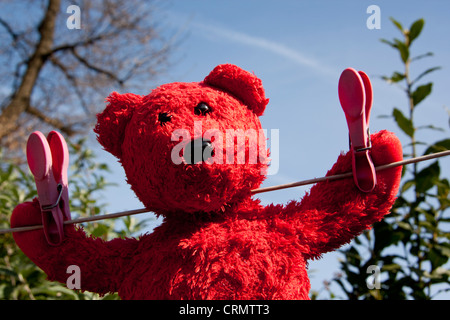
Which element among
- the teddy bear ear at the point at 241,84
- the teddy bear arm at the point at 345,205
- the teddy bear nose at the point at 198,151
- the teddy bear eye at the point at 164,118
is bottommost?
the teddy bear arm at the point at 345,205

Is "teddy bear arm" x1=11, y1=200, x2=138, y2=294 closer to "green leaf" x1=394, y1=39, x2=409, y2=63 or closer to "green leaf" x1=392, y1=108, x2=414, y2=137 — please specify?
"green leaf" x1=392, y1=108, x2=414, y2=137

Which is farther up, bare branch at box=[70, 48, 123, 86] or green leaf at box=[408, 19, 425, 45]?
bare branch at box=[70, 48, 123, 86]

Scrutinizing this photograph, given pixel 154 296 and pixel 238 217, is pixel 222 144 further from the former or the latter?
pixel 154 296

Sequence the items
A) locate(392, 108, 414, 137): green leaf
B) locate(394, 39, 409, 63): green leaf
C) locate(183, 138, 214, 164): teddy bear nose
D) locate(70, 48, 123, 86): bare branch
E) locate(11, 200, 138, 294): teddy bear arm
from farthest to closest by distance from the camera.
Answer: locate(70, 48, 123, 86): bare branch → locate(394, 39, 409, 63): green leaf → locate(392, 108, 414, 137): green leaf → locate(11, 200, 138, 294): teddy bear arm → locate(183, 138, 214, 164): teddy bear nose

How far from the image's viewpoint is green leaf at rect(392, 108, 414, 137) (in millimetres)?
2119

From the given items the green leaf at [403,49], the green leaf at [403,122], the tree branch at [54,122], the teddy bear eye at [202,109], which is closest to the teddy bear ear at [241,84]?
the teddy bear eye at [202,109]

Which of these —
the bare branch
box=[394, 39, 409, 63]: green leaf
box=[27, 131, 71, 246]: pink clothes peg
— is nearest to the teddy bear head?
box=[27, 131, 71, 246]: pink clothes peg

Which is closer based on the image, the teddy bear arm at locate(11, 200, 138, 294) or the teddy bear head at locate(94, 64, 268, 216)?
the teddy bear head at locate(94, 64, 268, 216)

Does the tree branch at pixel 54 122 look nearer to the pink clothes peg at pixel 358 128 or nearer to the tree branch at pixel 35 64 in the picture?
the tree branch at pixel 35 64

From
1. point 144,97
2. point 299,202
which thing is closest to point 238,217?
point 299,202

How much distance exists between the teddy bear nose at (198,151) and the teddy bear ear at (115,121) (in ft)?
0.86

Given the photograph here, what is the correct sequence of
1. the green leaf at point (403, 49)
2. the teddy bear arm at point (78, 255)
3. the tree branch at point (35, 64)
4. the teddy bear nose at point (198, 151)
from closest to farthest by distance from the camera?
the teddy bear nose at point (198, 151)
the teddy bear arm at point (78, 255)
the green leaf at point (403, 49)
the tree branch at point (35, 64)

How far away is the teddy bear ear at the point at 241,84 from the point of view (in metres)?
1.13
